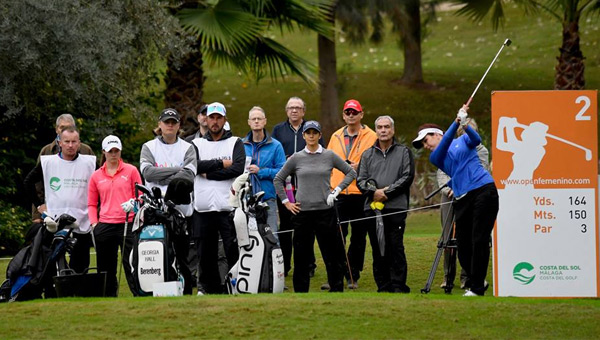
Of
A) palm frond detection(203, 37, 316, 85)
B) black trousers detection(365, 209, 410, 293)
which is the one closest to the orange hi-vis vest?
black trousers detection(365, 209, 410, 293)

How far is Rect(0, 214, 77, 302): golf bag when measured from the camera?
11031 millimetres

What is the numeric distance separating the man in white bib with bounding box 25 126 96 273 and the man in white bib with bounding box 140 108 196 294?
692 millimetres

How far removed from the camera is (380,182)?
483 inches

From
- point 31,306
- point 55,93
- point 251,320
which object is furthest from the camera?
point 55,93

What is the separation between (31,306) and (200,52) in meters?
12.1

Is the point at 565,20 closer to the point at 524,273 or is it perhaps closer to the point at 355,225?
the point at 355,225

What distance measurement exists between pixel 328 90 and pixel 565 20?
6569mm

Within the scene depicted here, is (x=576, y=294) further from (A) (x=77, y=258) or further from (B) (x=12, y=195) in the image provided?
(B) (x=12, y=195)

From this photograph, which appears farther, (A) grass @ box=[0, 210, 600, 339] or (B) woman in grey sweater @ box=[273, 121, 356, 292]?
(B) woman in grey sweater @ box=[273, 121, 356, 292]

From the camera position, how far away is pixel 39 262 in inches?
436

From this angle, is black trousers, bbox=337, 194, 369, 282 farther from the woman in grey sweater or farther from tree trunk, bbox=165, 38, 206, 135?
tree trunk, bbox=165, 38, 206, 135

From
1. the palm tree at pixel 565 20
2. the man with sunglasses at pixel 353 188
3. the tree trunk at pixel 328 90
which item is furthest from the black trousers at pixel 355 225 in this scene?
the tree trunk at pixel 328 90

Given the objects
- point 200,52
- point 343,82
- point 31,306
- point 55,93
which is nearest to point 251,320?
point 31,306

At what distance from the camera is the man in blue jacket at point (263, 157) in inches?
503
